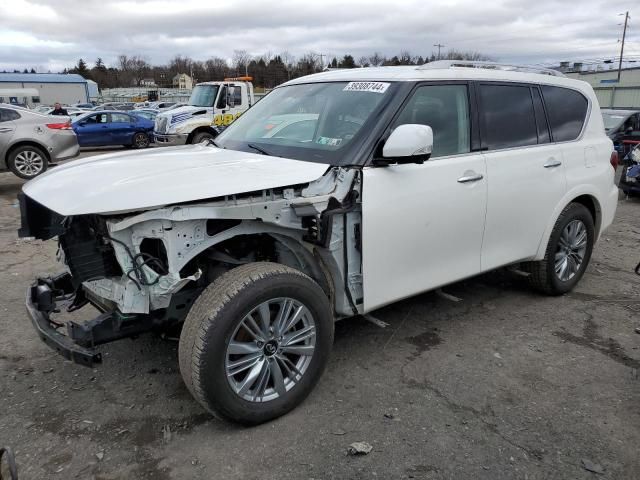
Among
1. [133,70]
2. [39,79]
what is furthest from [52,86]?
[133,70]

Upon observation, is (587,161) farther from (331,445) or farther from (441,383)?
(331,445)

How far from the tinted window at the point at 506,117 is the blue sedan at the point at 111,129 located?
18.1 metres

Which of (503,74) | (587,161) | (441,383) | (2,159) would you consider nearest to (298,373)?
(441,383)

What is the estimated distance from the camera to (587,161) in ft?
15.4

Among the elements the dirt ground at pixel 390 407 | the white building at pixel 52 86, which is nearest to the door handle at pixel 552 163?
the dirt ground at pixel 390 407

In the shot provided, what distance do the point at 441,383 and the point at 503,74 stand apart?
7.97 ft

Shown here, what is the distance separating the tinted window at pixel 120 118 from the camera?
19.8 meters

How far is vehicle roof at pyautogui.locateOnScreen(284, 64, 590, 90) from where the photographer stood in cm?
365

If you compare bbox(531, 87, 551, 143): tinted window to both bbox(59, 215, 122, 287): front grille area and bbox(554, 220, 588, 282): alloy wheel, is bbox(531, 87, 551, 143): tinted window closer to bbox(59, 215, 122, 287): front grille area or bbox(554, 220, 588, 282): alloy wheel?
bbox(554, 220, 588, 282): alloy wheel

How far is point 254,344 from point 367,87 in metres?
1.90

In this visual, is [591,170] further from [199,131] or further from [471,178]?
[199,131]

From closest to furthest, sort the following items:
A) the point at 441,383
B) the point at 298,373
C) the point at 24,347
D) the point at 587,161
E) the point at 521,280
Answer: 1. the point at 298,373
2. the point at 441,383
3. the point at 24,347
4. the point at 587,161
5. the point at 521,280

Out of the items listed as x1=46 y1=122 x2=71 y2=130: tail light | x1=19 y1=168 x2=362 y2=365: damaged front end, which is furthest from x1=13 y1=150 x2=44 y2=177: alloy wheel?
x1=19 y1=168 x2=362 y2=365: damaged front end

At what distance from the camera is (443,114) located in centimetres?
375
